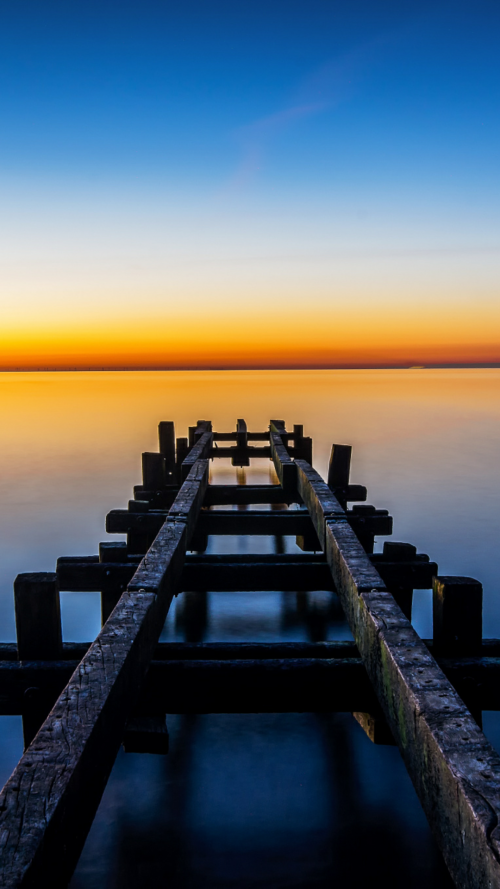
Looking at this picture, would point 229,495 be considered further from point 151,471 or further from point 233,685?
point 233,685

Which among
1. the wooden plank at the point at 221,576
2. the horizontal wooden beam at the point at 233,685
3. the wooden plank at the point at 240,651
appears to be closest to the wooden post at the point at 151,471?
the wooden plank at the point at 221,576

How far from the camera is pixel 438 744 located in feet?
5.59

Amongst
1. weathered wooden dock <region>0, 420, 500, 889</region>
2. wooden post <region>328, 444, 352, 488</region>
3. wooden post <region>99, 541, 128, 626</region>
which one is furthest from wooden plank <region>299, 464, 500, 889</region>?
wooden post <region>328, 444, 352, 488</region>

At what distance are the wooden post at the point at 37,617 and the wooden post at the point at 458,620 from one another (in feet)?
5.93

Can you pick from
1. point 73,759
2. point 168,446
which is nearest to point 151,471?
point 168,446

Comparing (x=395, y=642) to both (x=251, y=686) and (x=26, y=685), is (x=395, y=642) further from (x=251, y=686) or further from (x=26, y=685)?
(x=26, y=685)

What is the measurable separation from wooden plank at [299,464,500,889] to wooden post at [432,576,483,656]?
29cm

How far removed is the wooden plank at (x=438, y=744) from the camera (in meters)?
1.46

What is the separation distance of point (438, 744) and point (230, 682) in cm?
107

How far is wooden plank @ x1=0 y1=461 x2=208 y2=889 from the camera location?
1439 mm

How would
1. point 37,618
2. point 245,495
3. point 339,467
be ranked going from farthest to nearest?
point 339,467 → point 245,495 → point 37,618

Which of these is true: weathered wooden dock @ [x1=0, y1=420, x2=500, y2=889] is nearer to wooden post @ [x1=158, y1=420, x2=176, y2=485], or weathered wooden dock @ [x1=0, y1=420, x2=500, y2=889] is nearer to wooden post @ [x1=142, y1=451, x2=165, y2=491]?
wooden post @ [x1=142, y1=451, x2=165, y2=491]

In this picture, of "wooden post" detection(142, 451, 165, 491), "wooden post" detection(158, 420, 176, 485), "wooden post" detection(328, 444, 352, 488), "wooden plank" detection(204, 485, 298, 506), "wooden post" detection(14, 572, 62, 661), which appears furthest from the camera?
"wooden post" detection(158, 420, 176, 485)

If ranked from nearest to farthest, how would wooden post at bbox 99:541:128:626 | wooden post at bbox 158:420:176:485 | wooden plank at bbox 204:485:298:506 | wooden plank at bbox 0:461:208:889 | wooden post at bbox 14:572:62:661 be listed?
1. wooden plank at bbox 0:461:208:889
2. wooden post at bbox 14:572:62:661
3. wooden post at bbox 99:541:128:626
4. wooden plank at bbox 204:485:298:506
5. wooden post at bbox 158:420:176:485
